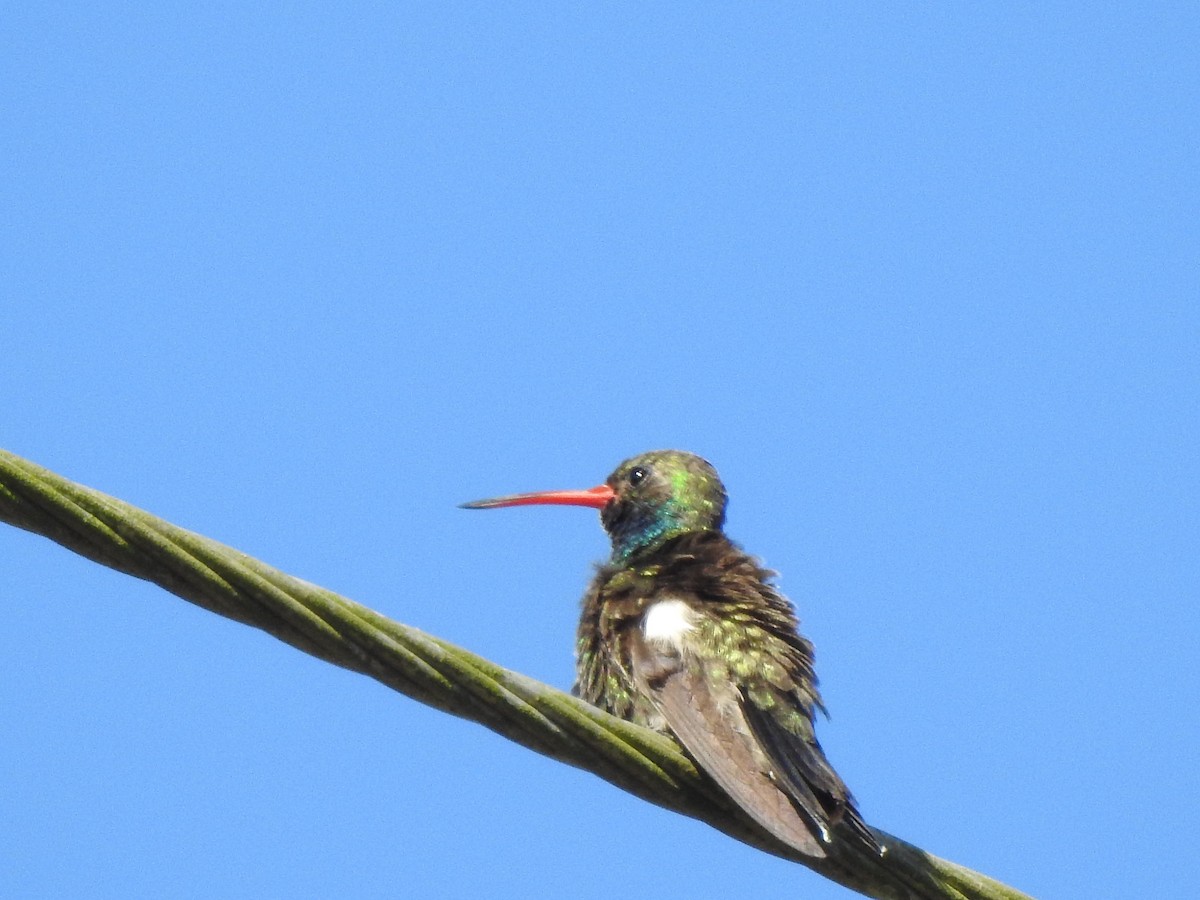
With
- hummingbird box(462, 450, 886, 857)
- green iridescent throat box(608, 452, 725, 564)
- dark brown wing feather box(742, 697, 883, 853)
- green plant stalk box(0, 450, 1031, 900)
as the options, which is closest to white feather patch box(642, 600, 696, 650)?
hummingbird box(462, 450, 886, 857)

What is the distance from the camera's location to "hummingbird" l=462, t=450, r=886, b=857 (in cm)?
429

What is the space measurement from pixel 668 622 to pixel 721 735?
0.78m

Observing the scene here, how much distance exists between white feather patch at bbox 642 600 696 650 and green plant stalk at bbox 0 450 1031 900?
1294 mm

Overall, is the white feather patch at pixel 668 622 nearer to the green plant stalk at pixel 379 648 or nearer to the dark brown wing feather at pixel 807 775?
the dark brown wing feather at pixel 807 775

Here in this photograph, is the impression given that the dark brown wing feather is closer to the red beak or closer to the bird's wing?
the bird's wing

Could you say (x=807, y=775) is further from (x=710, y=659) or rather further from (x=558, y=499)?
(x=558, y=499)

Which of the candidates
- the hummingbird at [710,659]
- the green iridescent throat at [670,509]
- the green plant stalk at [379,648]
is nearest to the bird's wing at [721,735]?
the hummingbird at [710,659]

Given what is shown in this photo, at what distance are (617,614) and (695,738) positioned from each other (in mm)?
1043

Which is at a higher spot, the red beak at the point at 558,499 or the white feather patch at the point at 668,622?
the red beak at the point at 558,499

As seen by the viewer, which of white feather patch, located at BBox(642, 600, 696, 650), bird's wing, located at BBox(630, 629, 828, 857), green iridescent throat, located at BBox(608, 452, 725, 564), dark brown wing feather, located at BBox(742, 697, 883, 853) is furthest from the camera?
green iridescent throat, located at BBox(608, 452, 725, 564)

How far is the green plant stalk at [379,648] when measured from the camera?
3.09 metres

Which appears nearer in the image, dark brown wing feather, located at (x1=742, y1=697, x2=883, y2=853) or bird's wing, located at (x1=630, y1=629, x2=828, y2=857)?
bird's wing, located at (x1=630, y1=629, x2=828, y2=857)

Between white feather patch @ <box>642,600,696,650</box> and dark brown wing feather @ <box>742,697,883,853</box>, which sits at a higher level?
white feather patch @ <box>642,600,696,650</box>

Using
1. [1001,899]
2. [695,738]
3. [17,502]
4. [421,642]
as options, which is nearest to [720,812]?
[695,738]
